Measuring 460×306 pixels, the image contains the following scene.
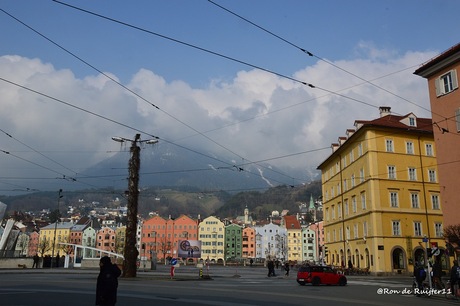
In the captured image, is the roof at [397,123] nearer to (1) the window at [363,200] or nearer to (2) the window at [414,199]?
(2) the window at [414,199]

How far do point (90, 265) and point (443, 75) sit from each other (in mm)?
43830

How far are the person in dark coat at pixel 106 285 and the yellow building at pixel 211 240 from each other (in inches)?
5731

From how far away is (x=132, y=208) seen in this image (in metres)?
33.8

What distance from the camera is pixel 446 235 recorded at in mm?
31531

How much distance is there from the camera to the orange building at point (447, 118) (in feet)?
113

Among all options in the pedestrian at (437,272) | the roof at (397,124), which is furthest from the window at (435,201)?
the pedestrian at (437,272)

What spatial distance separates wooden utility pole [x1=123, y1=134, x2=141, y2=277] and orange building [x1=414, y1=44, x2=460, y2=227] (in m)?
24.1

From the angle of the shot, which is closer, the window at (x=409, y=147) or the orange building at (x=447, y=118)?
the orange building at (x=447, y=118)

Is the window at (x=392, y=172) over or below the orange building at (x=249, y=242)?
over

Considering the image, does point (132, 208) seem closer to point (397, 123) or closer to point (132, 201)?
point (132, 201)

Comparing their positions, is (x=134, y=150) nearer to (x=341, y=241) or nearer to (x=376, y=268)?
(x=376, y=268)

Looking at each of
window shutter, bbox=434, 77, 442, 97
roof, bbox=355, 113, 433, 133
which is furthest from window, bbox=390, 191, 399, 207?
window shutter, bbox=434, 77, 442, 97

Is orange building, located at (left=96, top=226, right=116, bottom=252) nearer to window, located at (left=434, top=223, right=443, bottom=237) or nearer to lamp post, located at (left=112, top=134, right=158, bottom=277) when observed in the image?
window, located at (left=434, top=223, right=443, bottom=237)

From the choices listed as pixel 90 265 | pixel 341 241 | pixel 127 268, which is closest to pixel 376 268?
pixel 341 241
